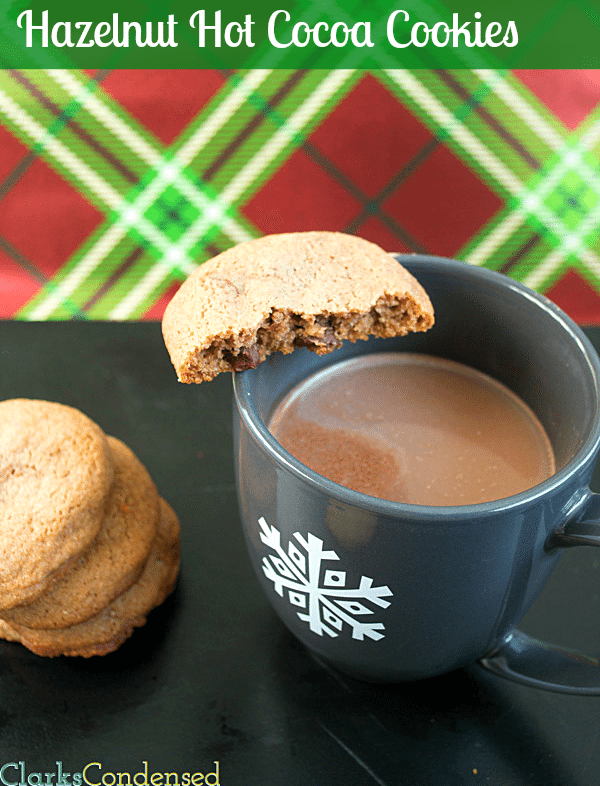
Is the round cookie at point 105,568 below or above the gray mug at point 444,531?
below

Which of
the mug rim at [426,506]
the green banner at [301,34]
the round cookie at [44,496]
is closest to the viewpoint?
the mug rim at [426,506]

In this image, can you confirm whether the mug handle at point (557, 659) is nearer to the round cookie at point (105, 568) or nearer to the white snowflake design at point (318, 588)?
the white snowflake design at point (318, 588)

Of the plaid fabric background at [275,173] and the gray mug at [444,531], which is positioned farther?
the plaid fabric background at [275,173]

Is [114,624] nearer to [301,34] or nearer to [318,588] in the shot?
[318,588]

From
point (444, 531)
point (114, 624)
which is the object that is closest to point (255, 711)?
point (114, 624)

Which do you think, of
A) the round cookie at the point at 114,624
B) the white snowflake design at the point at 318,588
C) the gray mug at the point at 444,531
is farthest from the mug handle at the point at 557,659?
the round cookie at the point at 114,624

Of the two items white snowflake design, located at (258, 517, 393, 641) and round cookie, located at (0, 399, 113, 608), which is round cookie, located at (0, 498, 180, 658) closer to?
round cookie, located at (0, 399, 113, 608)

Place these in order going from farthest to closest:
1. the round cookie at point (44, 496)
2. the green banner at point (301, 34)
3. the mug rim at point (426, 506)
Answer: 1. the green banner at point (301, 34)
2. the round cookie at point (44, 496)
3. the mug rim at point (426, 506)
